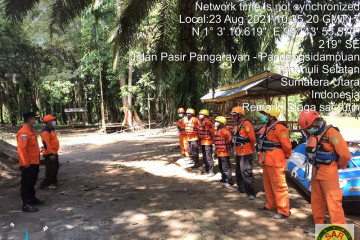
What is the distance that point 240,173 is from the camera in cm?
607

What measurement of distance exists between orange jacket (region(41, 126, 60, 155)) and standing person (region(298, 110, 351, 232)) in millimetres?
5496

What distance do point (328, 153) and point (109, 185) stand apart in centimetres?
518

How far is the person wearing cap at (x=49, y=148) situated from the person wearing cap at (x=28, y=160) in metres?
0.92

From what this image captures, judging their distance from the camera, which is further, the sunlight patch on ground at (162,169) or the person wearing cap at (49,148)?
the sunlight patch on ground at (162,169)

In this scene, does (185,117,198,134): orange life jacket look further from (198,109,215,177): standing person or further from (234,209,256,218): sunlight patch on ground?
(234,209,256,218): sunlight patch on ground

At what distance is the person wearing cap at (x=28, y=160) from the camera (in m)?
5.34

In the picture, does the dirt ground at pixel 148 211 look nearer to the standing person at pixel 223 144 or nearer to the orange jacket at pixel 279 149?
the standing person at pixel 223 144

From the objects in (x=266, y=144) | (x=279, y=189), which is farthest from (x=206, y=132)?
(x=279, y=189)

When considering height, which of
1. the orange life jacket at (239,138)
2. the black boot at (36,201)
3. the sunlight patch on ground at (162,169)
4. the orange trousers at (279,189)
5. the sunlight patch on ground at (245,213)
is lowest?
the sunlight patch on ground at (245,213)

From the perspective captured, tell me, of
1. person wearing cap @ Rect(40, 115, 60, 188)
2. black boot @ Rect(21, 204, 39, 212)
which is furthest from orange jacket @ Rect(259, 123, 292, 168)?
person wearing cap @ Rect(40, 115, 60, 188)

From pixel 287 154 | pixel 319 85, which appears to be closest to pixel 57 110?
pixel 319 85

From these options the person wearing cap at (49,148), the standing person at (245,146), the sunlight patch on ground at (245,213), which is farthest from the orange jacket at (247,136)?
the person wearing cap at (49,148)

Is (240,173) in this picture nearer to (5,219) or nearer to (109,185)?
(109,185)

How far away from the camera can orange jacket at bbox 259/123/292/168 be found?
15.0 ft
